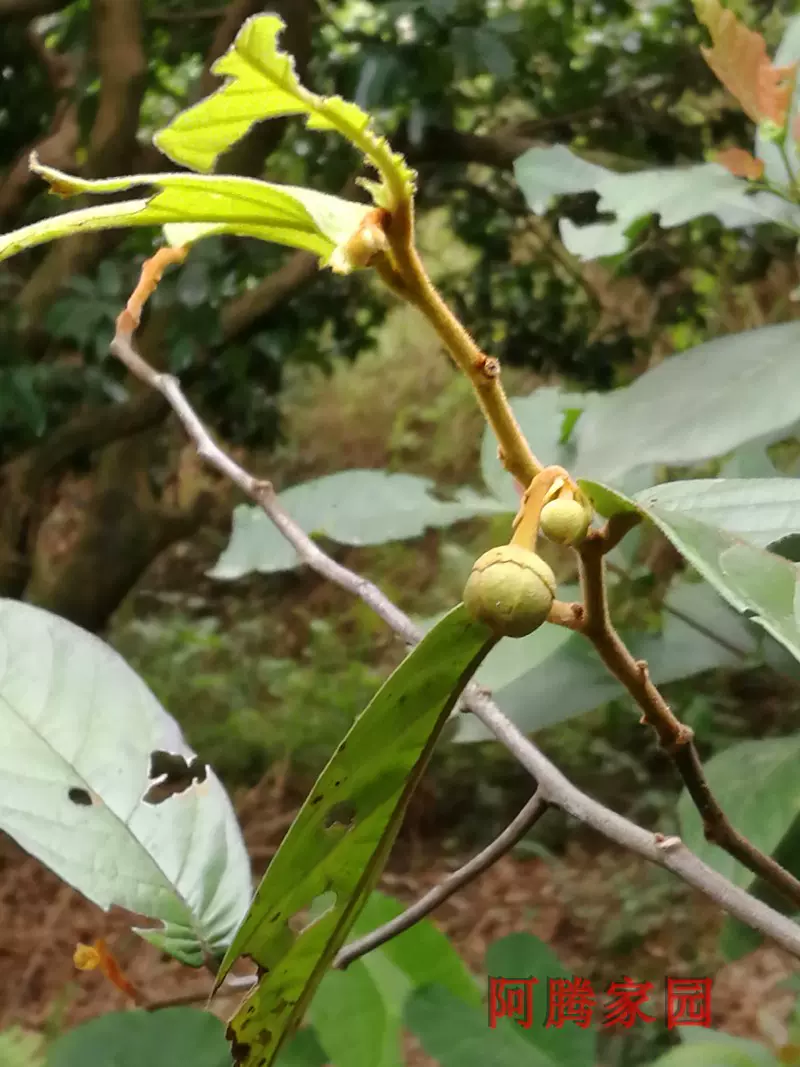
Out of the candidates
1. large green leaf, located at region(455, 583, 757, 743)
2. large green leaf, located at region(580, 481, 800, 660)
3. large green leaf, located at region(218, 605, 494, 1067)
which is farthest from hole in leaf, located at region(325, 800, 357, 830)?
large green leaf, located at region(455, 583, 757, 743)

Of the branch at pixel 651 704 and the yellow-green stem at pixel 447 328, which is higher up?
the yellow-green stem at pixel 447 328

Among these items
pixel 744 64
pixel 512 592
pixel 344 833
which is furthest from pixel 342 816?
pixel 744 64

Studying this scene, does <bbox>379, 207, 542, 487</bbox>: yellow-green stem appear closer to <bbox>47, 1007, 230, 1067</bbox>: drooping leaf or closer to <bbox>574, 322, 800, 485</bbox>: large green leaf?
<bbox>574, 322, 800, 485</bbox>: large green leaf

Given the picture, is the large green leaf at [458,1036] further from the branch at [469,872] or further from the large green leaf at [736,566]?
the large green leaf at [736,566]

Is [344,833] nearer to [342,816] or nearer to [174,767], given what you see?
[342,816]

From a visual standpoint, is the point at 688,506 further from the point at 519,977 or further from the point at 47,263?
the point at 47,263

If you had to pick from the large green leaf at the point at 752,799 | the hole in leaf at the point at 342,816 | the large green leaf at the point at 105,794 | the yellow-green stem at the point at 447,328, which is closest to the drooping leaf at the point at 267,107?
the yellow-green stem at the point at 447,328
